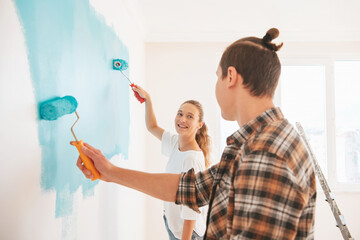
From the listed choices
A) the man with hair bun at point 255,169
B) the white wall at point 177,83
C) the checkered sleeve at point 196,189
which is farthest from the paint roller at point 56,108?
the white wall at point 177,83

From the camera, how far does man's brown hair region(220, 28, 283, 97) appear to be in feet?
2.79

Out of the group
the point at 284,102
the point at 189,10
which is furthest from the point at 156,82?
the point at 284,102

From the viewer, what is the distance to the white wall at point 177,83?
3.45 m

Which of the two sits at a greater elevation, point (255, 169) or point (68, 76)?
point (68, 76)

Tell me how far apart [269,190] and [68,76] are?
2.60ft

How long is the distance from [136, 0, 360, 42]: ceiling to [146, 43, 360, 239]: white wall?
5.7 inches

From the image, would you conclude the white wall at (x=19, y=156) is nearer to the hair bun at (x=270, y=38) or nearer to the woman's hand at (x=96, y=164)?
the woman's hand at (x=96, y=164)

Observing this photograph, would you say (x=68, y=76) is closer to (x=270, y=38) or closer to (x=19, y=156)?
(x=19, y=156)

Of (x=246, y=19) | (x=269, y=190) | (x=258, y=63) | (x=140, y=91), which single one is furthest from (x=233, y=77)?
(x=246, y=19)

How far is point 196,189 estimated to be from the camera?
1.05 m

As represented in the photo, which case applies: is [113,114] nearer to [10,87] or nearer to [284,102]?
[10,87]

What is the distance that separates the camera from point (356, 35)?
3393mm

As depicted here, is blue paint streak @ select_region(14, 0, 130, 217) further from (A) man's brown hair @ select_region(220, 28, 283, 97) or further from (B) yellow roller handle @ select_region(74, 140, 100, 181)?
(A) man's brown hair @ select_region(220, 28, 283, 97)

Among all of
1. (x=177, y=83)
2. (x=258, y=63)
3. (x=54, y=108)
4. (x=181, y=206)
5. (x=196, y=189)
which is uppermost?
(x=177, y=83)
